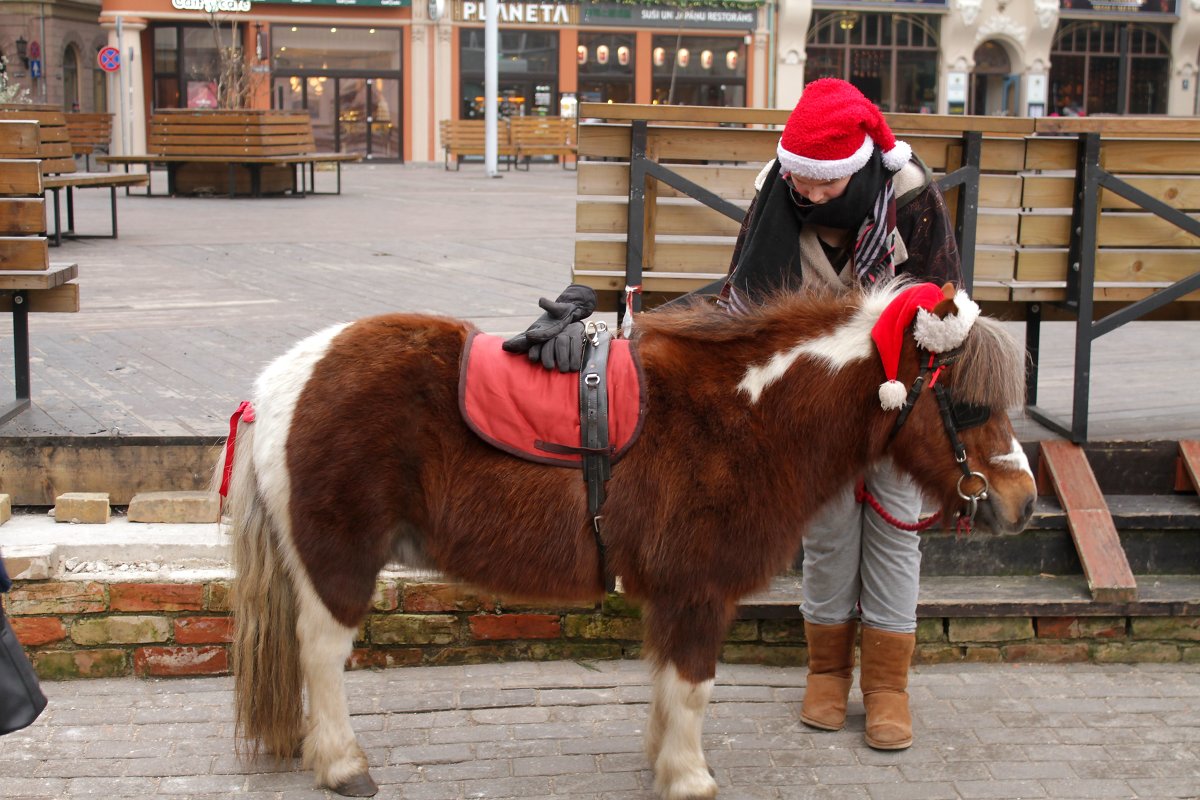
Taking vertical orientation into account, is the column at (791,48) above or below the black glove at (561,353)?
above

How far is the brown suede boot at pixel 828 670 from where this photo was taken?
14.9ft

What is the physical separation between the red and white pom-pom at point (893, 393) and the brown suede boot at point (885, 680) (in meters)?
1.19

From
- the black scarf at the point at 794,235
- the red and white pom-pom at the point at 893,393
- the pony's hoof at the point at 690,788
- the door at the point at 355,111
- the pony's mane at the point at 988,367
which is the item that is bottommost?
the pony's hoof at the point at 690,788

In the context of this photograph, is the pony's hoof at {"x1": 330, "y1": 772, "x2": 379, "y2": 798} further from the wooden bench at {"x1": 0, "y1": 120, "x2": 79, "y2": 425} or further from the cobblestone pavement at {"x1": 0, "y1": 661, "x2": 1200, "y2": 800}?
the wooden bench at {"x1": 0, "y1": 120, "x2": 79, "y2": 425}

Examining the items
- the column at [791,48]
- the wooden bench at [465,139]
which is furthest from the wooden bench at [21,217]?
the column at [791,48]

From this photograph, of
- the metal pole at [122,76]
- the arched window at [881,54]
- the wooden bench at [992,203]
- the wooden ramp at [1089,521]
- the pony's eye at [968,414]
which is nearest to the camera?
the pony's eye at [968,414]

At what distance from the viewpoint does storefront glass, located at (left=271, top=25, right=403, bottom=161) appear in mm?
37000

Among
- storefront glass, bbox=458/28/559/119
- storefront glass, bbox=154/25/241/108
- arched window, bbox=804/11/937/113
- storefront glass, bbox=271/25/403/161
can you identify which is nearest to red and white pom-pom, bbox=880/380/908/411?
storefront glass, bbox=271/25/403/161

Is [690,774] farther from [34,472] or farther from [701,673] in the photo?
[34,472]

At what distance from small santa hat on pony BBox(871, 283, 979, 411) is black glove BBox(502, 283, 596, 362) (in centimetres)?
87

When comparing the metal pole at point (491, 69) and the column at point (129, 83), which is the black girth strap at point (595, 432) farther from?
the column at point (129, 83)

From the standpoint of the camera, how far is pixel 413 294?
983cm

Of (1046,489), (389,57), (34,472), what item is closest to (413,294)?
(34,472)

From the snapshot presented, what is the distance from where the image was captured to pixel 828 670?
4.61 metres
